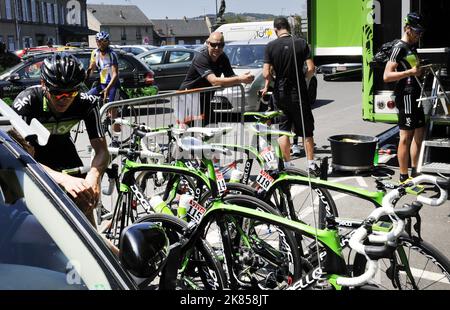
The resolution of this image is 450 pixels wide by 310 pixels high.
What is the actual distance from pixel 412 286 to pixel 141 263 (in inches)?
84.1

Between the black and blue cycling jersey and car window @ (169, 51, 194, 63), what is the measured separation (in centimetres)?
1485

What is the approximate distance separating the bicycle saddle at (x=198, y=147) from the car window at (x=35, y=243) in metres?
2.36

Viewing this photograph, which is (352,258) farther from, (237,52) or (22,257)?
(237,52)

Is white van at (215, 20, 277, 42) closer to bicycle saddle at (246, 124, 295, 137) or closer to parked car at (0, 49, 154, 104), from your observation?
parked car at (0, 49, 154, 104)

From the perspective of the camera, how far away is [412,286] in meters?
3.42

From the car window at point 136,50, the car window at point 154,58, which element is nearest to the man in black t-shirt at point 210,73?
the car window at point 154,58

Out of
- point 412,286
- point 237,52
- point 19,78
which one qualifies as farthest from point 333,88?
point 412,286

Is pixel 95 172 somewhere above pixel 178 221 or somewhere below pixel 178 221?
above

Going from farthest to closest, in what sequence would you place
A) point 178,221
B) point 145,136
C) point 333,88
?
point 333,88 < point 145,136 < point 178,221

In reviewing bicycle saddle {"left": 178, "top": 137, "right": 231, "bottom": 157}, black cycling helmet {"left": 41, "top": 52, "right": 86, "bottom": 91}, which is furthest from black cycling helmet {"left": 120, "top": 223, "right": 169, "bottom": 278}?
bicycle saddle {"left": 178, "top": 137, "right": 231, "bottom": 157}

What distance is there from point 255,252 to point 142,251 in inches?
69.4

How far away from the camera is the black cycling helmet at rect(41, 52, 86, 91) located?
333 centimetres

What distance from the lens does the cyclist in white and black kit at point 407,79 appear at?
6473mm

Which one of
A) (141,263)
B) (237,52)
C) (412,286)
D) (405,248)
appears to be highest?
(237,52)
